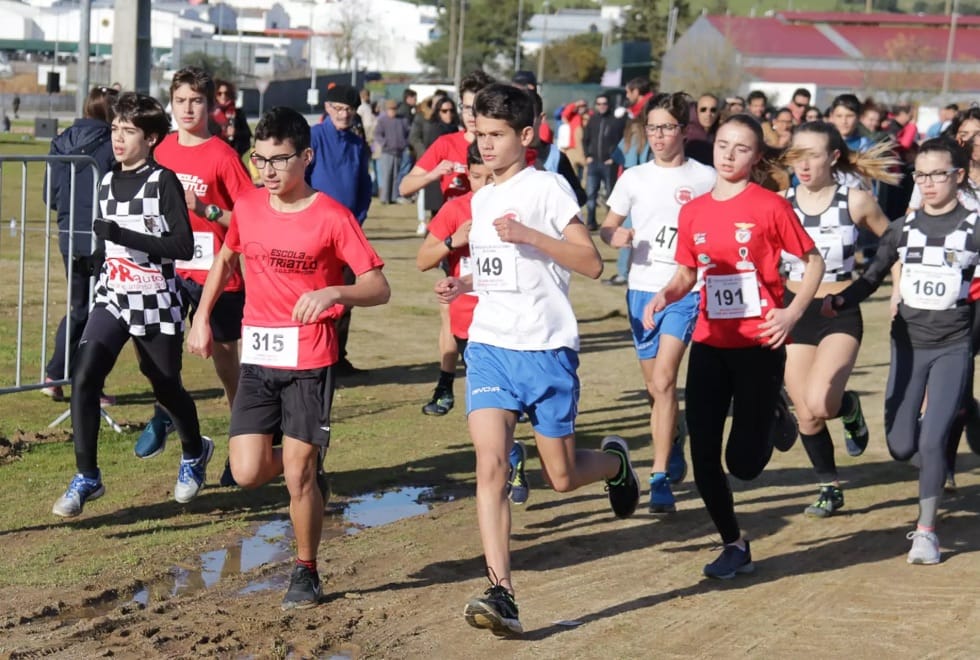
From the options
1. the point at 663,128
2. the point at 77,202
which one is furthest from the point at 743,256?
the point at 77,202

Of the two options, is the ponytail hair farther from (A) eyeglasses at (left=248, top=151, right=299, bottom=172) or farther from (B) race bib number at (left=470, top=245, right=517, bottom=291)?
(A) eyeglasses at (left=248, top=151, right=299, bottom=172)

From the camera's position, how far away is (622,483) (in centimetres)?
654

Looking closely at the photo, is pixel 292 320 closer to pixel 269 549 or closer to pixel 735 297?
pixel 269 549

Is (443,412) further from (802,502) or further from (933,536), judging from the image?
(933,536)

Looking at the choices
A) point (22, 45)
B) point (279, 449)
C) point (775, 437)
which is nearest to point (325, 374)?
point (279, 449)

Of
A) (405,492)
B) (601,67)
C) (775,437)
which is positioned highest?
(601,67)

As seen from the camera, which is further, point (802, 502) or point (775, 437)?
point (802, 502)

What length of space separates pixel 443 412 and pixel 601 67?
3574 inches

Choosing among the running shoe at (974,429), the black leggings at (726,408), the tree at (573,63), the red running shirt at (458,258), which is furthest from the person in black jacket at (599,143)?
the tree at (573,63)

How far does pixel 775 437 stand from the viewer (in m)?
7.08

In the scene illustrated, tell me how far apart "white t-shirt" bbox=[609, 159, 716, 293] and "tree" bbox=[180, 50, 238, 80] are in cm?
5951

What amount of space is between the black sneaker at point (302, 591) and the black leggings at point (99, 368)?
1.54m

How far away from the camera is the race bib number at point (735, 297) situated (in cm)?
630

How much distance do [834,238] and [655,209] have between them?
100 centimetres
